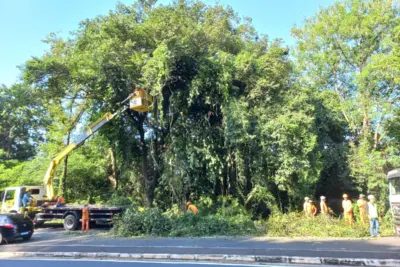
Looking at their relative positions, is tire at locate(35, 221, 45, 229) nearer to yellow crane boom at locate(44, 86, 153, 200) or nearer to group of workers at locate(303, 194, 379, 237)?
yellow crane boom at locate(44, 86, 153, 200)

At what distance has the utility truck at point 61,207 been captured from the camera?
1670cm

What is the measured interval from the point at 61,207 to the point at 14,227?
14.1 feet

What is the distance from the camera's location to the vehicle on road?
42.7 feet

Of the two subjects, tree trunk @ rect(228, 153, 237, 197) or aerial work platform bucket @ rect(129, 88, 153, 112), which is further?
tree trunk @ rect(228, 153, 237, 197)

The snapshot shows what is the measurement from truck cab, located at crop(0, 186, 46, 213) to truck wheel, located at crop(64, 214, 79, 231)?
3246 mm

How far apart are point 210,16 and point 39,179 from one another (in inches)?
716

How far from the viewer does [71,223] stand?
16.8m

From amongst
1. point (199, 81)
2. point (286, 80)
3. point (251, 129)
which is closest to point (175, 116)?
point (199, 81)

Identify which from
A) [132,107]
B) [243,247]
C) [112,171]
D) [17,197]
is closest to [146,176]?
[132,107]

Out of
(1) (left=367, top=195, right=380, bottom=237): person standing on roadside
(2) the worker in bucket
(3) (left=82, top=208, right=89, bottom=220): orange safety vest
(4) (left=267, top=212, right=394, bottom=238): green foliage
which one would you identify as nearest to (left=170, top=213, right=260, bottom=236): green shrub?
(4) (left=267, top=212, right=394, bottom=238): green foliage

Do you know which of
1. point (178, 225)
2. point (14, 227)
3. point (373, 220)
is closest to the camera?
point (373, 220)

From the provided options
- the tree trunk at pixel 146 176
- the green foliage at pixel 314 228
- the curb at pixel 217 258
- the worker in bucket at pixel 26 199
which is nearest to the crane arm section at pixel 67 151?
the worker in bucket at pixel 26 199

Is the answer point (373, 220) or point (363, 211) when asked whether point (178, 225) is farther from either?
point (363, 211)

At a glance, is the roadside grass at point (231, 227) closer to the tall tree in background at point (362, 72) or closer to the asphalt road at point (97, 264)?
the tall tree in background at point (362, 72)
